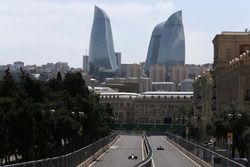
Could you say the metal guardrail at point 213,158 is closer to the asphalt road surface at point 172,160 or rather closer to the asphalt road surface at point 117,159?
the asphalt road surface at point 172,160

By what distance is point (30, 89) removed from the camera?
7725 cm

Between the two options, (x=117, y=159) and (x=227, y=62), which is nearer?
(x=117, y=159)

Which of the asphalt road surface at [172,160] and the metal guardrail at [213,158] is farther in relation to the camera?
the asphalt road surface at [172,160]

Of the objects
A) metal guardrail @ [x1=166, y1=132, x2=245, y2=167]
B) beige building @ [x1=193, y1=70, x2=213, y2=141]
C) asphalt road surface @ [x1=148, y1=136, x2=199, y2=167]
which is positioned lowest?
asphalt road surface @ [x1=148, y1=136, x2=199, y2=167]

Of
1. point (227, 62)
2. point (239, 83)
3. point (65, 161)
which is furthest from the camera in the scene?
point (227, 62)

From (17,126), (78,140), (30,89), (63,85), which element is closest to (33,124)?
(17,126)

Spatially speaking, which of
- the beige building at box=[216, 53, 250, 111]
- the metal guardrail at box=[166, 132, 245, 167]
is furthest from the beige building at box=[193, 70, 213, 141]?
the metal guardrail at box=[166, 132, 245, 167]

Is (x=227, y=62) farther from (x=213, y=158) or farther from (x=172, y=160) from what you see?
(x=213, y=158)

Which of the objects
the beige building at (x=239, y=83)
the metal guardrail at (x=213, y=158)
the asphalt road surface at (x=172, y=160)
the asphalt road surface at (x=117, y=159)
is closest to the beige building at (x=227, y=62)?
the beige building at (x=239, y=83)

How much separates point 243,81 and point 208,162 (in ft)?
162

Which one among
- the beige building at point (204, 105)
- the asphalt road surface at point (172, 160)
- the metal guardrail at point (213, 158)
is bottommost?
the asphalt road surface at point (172, 160)

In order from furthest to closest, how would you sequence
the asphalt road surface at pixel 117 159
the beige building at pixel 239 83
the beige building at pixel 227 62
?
the beige building at pixel 227 62 → the beige building at pixel 239 83 → the asphalt road surface at pixel 117 159

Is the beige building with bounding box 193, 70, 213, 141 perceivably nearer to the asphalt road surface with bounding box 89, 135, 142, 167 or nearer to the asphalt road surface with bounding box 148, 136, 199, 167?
the asphalt road surface with bounding box 89, 135, 142, 167

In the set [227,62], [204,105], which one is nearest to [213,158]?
[227,62]
